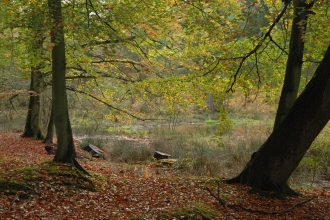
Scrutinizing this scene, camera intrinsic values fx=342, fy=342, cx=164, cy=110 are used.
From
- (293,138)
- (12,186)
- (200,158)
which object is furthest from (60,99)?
(200,158)

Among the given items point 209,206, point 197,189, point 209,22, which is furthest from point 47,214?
point 209,22

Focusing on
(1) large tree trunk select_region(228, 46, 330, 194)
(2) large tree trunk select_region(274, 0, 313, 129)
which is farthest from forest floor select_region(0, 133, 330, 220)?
(2) large tree trunk select_region(274, 0, 313, 129)

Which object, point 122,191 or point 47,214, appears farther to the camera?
point 122,191

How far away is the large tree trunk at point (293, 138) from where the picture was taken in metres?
5.91

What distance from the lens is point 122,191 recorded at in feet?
21.7

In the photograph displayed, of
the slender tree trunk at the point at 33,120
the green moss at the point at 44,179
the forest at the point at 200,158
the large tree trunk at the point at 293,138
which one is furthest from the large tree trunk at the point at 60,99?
the slender tree trunk at the point at 33,120

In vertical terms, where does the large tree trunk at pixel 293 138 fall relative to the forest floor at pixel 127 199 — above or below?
above

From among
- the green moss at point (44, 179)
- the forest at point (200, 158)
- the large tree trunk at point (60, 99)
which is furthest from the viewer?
the large tree trunk at point (60, 99)

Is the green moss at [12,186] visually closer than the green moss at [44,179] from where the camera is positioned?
Yes

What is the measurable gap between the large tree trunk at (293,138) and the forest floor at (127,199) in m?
0.31

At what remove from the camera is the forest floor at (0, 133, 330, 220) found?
5.11 m

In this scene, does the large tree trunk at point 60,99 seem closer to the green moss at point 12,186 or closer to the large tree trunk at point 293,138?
the green moss at point 12,186

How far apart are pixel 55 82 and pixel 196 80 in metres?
3.84

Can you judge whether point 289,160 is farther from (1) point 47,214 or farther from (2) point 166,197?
(1) point 47,214
